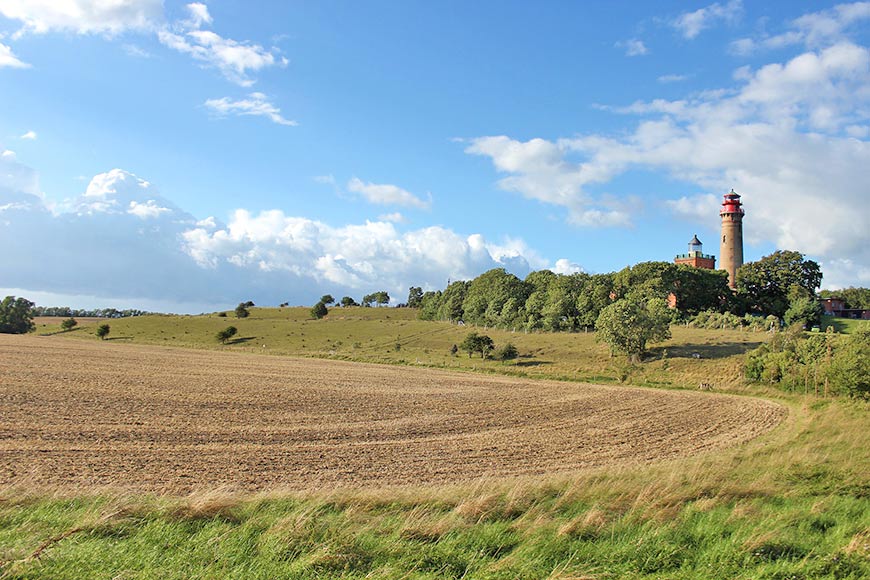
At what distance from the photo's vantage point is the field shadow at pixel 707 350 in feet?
214

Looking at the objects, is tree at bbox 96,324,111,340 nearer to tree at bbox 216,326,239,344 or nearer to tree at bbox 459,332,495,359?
tree at bbox 216,326,239,344

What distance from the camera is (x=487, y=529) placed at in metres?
9.10

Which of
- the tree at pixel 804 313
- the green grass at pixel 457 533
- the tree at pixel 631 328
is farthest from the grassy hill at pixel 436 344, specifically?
the green grass at pixel 457 533

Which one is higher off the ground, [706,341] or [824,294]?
[824,294]

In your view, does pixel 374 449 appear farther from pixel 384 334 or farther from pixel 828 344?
pixel 384 334

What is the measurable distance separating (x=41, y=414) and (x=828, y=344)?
51140mm

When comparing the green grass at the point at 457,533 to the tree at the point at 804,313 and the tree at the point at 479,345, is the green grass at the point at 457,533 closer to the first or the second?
the tree at the point at 479,345

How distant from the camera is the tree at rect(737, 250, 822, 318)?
108 metres

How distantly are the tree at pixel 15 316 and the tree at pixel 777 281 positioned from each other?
15353 cm

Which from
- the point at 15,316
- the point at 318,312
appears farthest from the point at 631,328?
the point at 15,316

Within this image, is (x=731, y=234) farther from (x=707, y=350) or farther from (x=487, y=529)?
(x=487, y=529)

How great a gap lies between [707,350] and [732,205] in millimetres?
80806

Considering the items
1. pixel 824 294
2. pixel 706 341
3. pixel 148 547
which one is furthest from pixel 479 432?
pixel 824 294

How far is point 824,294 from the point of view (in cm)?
16250
